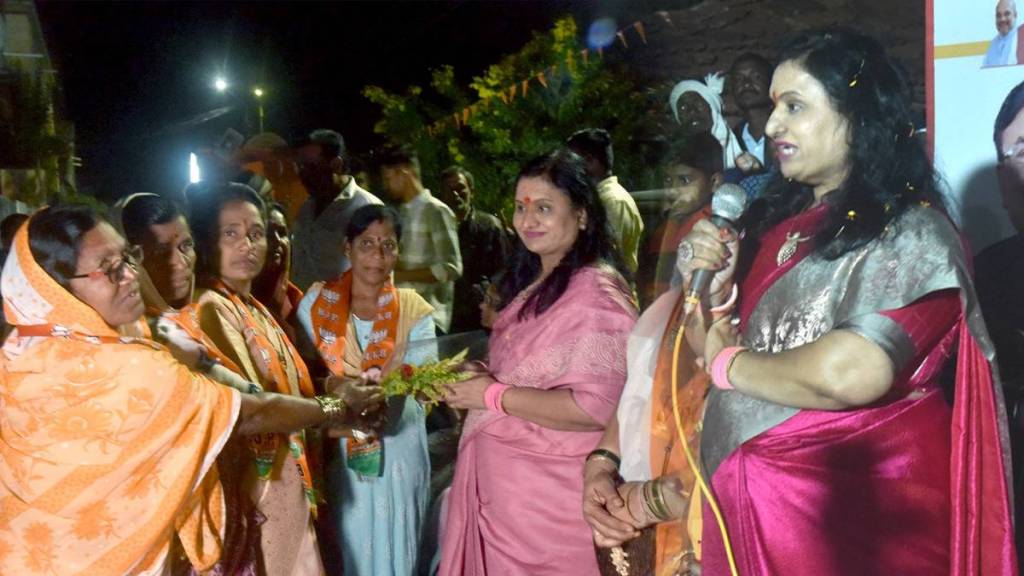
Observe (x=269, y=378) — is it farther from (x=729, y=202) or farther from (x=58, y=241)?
(x=729, y=202)

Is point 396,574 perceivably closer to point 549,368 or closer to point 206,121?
point 549,368

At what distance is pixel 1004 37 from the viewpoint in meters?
2.11

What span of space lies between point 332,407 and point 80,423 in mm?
804

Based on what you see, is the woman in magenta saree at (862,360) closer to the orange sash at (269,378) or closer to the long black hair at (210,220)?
the orange sash at (269,378)

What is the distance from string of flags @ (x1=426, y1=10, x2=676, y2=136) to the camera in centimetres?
399

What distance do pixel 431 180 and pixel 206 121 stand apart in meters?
1.29

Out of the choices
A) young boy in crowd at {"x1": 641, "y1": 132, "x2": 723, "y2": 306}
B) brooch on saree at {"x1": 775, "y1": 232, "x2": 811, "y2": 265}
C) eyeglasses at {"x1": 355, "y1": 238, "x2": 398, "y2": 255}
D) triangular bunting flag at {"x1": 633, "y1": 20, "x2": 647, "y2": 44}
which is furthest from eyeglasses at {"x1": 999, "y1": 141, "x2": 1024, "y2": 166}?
eyeglasses at {"x1": 355, "y1": 238, "x2": 398, "y2": 255}

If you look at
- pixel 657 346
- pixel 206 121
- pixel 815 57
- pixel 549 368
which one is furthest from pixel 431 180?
pixel 815 57

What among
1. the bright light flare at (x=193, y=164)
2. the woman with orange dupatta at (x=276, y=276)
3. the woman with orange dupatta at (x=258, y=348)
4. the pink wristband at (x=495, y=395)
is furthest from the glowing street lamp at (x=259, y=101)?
the pink wristband at (x=495, y=395)

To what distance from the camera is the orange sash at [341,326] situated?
3.65 m

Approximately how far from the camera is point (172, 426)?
103 inches

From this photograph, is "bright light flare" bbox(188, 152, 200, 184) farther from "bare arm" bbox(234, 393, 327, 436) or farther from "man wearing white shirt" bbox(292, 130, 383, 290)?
"bare arm" bbox(234, 393, 327, 436)

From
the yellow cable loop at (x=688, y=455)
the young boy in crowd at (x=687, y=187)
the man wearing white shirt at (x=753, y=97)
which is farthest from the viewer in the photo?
the young boy in crowd at (x=687, y=187)

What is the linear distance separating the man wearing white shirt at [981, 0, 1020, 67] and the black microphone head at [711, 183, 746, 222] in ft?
2.01
